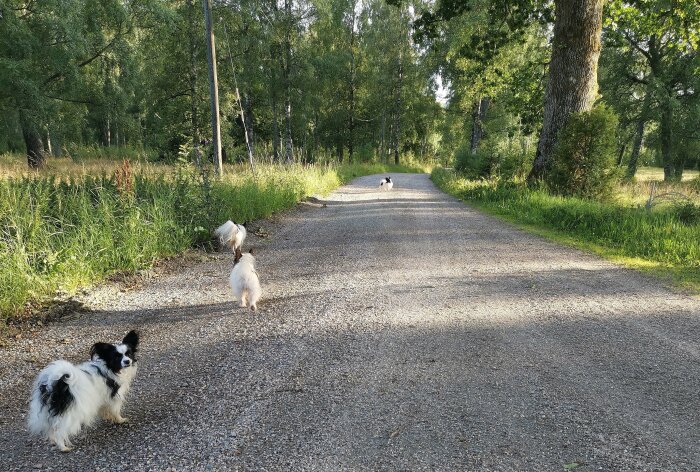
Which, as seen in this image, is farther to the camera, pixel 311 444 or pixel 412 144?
pixel 412 144

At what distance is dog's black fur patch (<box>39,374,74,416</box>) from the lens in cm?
233

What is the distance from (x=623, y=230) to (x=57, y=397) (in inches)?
342

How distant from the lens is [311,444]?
242 centimetres

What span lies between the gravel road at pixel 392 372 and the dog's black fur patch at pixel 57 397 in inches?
11.1

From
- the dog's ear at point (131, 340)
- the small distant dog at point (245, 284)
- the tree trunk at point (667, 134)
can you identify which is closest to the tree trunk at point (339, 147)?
the tree trunk at point (667, 134)

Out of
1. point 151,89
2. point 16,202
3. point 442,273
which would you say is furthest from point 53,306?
point 151,89

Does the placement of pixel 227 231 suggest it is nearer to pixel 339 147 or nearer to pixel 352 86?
pixel 352 86

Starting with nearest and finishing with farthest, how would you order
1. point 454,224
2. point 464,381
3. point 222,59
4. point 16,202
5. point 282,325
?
1. point 464,381
2. point 282,325
3. point 16,202
4. point 454,224
5. point 222,59

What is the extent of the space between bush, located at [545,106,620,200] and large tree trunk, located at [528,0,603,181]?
3.08 feet

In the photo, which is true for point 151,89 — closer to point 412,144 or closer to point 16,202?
point 16,202

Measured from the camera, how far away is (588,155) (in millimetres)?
10523

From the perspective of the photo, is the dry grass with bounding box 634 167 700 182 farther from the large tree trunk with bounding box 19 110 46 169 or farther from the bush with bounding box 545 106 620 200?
the large tree trunk with bounding box 19 110 46 169

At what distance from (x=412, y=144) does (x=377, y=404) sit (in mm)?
53568

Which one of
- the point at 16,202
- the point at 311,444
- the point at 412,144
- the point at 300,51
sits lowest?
the point at 311,444
